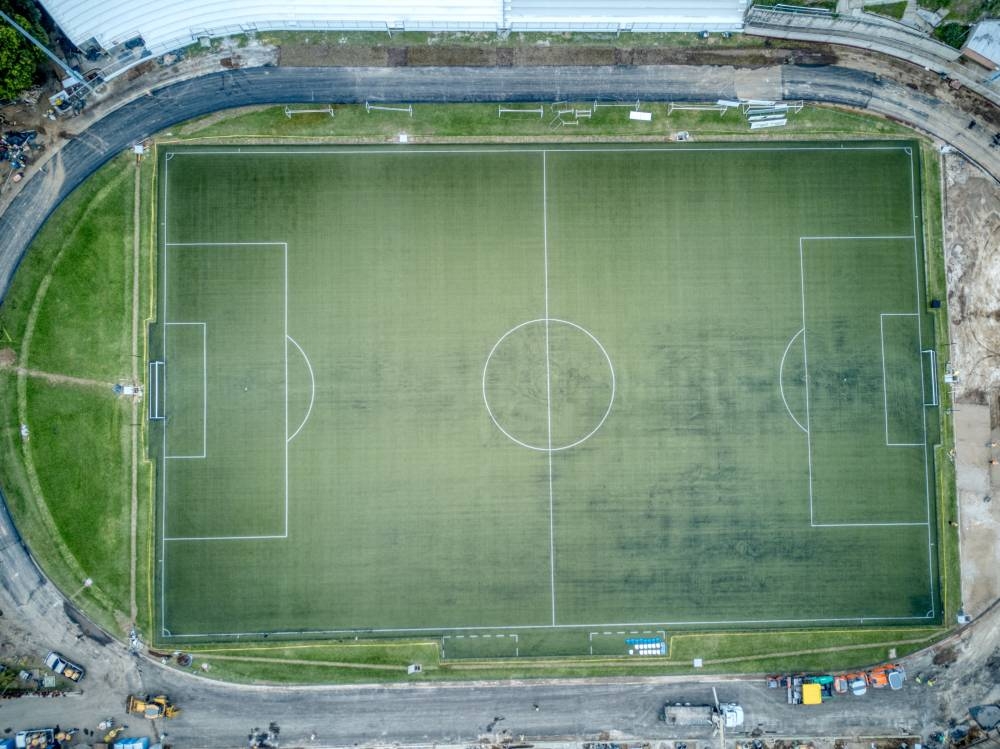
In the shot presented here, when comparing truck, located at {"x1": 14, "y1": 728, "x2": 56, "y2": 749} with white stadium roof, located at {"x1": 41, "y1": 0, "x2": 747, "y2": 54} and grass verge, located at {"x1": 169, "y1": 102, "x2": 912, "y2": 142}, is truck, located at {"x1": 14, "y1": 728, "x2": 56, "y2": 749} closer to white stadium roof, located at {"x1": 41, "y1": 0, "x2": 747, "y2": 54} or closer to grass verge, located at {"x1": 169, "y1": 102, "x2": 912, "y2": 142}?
grass verge, located at {"x1": 169, "y1": 102, "x2": 912, "y2": 142}

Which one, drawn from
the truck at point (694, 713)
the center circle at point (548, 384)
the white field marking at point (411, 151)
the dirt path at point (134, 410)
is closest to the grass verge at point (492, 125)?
the white field marking at point (411, 151)

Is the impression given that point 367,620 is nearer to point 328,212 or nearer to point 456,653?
point 456,653

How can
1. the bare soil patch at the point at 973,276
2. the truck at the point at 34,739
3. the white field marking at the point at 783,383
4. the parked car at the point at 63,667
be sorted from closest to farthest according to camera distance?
the truck at the point at 34,739 < the parked car at the point at 63,667 < the white field marking at the point at 783,383 < the bare soil patch at the point at 973,276

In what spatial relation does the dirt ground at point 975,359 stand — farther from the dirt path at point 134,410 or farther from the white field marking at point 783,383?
→ the dirt path at point 134,410

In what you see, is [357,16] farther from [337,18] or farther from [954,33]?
[954,33]

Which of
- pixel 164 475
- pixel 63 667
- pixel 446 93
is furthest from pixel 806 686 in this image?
pixel 63 667
